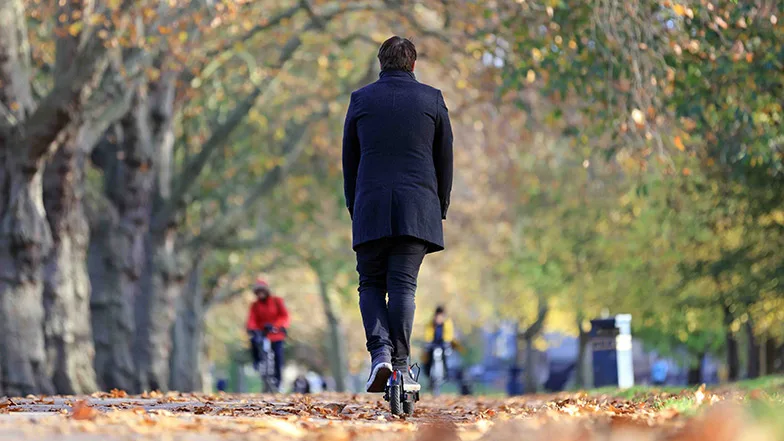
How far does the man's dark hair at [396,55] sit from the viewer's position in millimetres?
8414

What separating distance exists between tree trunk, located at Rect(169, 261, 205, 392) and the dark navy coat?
63.3 ft

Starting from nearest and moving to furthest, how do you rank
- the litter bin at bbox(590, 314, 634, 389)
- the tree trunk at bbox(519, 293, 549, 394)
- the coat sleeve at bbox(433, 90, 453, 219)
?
the coat sleeve at bbox(433, 90, 453, 219), the litter bin at bbox(590, 314, 634, 389), the tree trunk at bbox(519, 293, 549, 394)

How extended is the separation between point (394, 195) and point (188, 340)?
22.3m

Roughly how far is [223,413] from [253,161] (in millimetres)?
20136

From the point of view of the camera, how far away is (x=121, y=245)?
72.5 feet

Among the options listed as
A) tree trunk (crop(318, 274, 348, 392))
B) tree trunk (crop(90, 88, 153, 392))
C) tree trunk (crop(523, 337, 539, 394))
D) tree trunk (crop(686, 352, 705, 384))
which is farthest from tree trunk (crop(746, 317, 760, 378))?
tree trunk (crop(90, 88, 153, 392))

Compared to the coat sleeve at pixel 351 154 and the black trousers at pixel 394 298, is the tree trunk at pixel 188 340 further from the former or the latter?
the black trousers at pixel 394 298

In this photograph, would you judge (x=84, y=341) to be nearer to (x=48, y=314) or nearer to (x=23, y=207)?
(x=48, y=314)

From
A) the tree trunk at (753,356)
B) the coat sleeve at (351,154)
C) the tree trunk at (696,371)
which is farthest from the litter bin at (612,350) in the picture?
the tree trunk at (696,371)

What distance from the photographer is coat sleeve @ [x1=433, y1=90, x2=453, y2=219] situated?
8359 millimetres

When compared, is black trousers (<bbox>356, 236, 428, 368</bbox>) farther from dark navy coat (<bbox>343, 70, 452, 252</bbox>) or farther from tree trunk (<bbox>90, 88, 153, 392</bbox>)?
tree trunk (<bbox>90, 88, 153, 392</bbox>)

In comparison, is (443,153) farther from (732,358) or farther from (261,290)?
(732,358)

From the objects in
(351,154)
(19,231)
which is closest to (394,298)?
(351,154)

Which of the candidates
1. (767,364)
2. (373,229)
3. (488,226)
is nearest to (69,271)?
(373,229)
